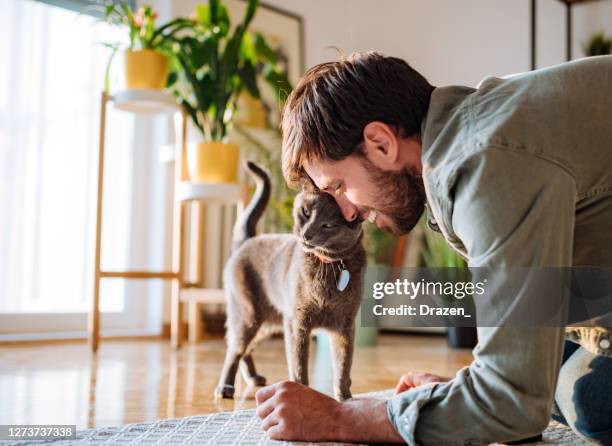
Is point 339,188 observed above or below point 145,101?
below

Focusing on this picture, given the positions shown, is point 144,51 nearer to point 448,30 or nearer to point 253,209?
point 253,209

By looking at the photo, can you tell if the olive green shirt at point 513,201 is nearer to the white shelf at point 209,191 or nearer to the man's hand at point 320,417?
the man's hand at point 320,417

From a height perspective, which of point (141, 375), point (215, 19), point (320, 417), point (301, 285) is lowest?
point (141, 375)

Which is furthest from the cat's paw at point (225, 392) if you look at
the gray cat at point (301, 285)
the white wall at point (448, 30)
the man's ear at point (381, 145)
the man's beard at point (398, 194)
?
Answer: the white wall at point (448, 30)

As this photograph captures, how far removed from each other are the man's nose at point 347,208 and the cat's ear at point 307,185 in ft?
0.15

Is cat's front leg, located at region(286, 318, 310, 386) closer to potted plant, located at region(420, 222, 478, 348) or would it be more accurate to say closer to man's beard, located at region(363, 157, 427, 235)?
man's beard, located at region(363, 157, 427, 235)

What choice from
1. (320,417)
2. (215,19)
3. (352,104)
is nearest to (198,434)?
(320,417)

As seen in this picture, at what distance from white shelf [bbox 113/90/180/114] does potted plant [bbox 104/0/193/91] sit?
0.05 meters

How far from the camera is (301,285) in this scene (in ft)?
4.23

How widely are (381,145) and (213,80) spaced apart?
200 centimetres

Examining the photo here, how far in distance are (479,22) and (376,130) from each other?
9.61 feet

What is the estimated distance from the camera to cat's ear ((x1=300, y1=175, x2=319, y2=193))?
3.66 feet

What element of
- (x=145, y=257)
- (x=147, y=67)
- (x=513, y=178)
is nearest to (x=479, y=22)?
(x=147, y=67)

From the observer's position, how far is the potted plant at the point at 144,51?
8.36 ft
